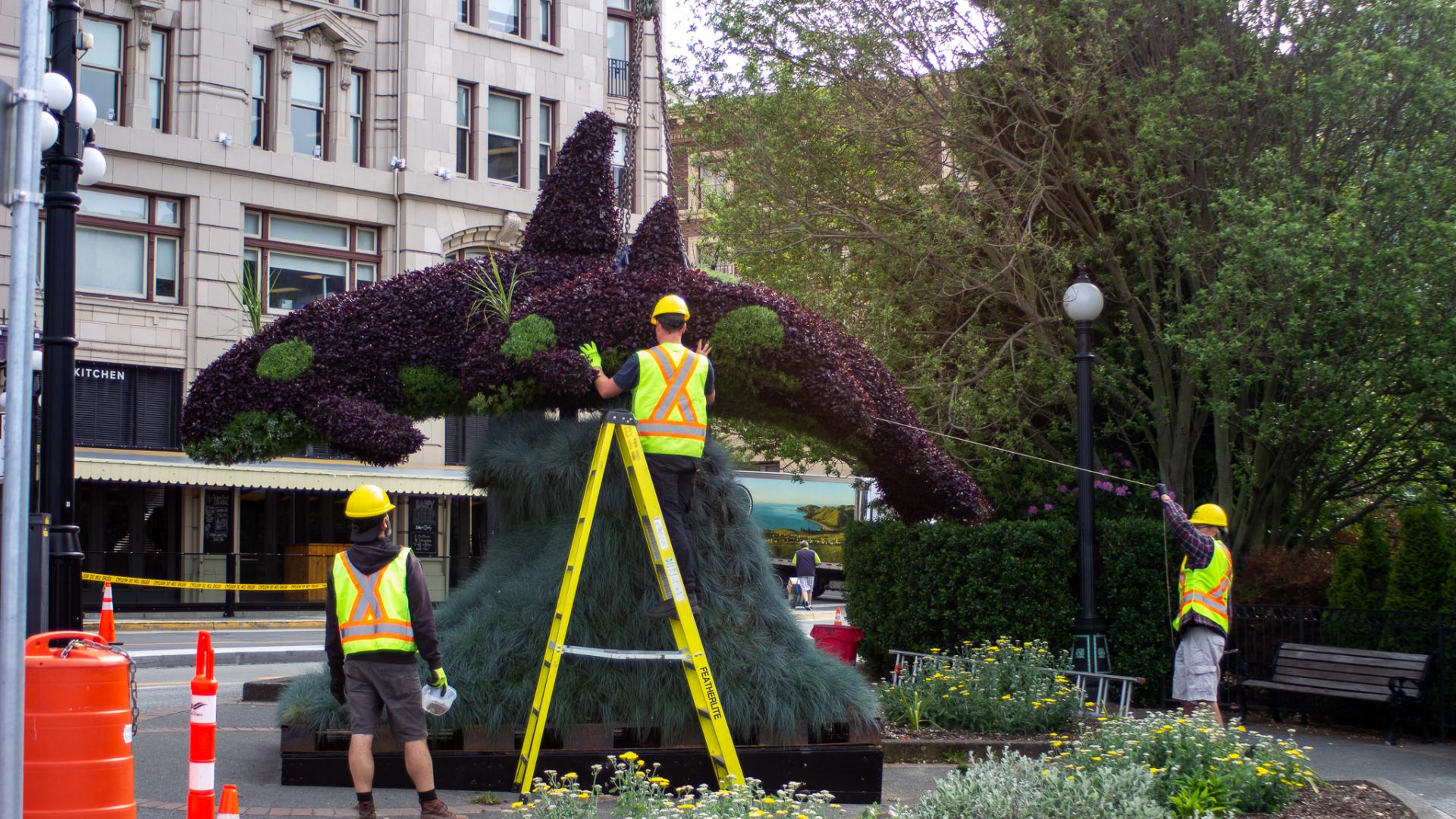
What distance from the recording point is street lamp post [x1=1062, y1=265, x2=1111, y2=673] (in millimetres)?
13133

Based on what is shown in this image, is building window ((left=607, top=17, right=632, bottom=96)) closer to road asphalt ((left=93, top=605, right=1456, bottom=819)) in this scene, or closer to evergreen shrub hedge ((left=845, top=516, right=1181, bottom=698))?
road asphalt ((left=93, top=605, right=1456, bottom=819))

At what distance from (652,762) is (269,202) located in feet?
80.1

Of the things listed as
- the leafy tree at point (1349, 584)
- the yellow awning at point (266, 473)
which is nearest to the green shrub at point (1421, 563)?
the leafy tree at point (1349, 584)

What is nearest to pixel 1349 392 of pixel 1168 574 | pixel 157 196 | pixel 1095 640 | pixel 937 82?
pixel 1168 574

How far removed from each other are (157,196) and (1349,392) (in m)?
23.6

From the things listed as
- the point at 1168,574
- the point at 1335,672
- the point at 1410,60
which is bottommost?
the point at 1335,672

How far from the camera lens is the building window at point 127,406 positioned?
27750mm

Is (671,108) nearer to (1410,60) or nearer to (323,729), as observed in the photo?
(1410,60)

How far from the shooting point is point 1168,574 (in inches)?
553

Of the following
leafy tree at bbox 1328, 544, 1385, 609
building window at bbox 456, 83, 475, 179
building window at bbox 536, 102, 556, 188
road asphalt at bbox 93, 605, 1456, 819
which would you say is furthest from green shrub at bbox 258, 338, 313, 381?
building window at bbox 536, 102, 556, 188

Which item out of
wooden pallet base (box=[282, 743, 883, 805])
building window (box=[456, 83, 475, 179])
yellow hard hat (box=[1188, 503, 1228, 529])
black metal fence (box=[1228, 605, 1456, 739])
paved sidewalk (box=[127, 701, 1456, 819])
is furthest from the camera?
building window (box=[456, 83, 475, 179])

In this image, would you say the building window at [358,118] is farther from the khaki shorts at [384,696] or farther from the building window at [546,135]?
the khaki shorts at [384,696]

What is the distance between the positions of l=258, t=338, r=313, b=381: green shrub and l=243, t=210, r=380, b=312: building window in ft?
68.0

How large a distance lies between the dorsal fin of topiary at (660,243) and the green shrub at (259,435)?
2.61 m
